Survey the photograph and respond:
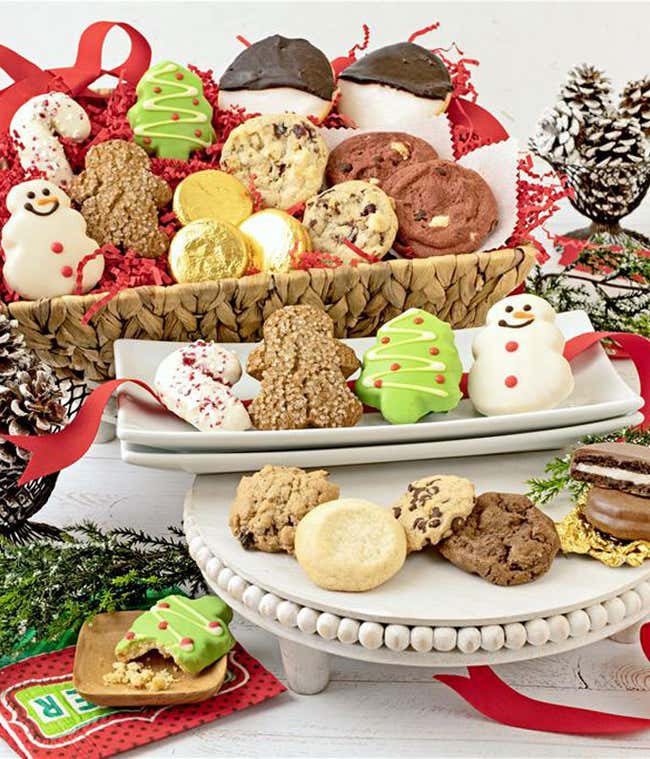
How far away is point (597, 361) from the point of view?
168 centimetres


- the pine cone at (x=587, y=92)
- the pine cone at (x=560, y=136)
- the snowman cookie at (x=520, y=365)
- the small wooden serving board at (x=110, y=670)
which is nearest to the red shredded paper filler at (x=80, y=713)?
the small wooden serving board at (x=110, y=670)

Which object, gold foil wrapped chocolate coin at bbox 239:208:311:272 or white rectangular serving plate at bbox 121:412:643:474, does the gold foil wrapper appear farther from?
gold foil wrapped chocolate coin at bbox 239:208:311:272

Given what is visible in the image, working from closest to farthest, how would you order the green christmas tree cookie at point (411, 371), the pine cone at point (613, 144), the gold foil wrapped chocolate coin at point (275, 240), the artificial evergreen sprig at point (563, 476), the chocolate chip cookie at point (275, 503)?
the chocolate chip cookie at point (275, 503), the artificial evergreen sprig at point (563, 476), the green christmas tree cookie at point (411, 371), the gold foil wrapped chocolate coin at point (275, 240), the pine cone at point (613, 144)

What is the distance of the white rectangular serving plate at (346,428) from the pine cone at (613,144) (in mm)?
1024

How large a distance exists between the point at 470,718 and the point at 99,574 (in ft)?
1.59

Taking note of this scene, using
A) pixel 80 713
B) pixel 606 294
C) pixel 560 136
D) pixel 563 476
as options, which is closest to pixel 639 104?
pixel 560 136

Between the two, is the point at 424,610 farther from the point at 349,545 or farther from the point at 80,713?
the point at 80,713

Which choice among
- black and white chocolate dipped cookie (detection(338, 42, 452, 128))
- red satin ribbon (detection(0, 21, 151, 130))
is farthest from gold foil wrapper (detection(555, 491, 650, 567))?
red satin ribbon (detection(0, 21, 151, 130))

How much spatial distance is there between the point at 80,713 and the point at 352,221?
865 millimetres

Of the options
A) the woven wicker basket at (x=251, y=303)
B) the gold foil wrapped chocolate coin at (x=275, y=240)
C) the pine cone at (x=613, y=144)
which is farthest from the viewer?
the pine cone at (x=613, y=144)

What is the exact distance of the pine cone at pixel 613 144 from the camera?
2.57 metres

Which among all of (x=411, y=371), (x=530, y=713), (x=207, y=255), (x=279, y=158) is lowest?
(x=530, y=713)

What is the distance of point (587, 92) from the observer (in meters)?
2.71

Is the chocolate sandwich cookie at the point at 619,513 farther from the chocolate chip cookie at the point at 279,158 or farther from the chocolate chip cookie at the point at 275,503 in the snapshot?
the chocolate chip cookie at the point at 279,158
